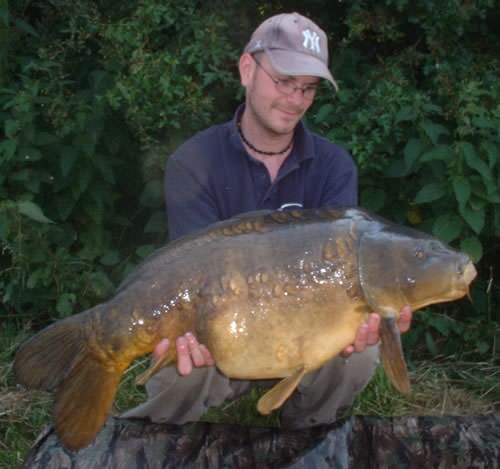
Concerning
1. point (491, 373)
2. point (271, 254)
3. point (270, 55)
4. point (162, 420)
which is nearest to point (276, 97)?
point (270, 55)

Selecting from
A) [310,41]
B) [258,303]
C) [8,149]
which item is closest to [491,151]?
[310,41]

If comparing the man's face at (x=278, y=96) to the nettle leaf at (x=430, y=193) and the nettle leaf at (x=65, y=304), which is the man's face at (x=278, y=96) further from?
the nettle leaf at (x=65, y=304)

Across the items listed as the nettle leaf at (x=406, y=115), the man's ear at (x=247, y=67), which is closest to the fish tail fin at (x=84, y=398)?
the man's ear at (x=247, y=67)

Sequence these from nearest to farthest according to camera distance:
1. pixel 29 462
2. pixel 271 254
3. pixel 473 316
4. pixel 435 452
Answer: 1. pixel 271 254
2. pixel 29 462
3. pixel 435 452
4. pixel 473 316

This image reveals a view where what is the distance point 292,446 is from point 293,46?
3.36 feet

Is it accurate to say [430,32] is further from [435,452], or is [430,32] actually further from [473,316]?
[435,452]

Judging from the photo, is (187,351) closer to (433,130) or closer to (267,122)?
(267,122)

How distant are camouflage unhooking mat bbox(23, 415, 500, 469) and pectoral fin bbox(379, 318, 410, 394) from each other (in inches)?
16.7

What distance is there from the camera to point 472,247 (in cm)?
317

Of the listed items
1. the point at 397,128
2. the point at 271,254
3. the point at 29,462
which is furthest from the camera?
the point at 397,128

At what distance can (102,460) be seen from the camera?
2.32 metres

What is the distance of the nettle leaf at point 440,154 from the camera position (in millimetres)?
3115

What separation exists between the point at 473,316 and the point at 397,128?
2.67 ft

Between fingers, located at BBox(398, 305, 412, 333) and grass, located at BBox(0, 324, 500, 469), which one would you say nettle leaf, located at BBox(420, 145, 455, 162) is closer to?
grass, located at BBox(0, 324, 500, 469)
